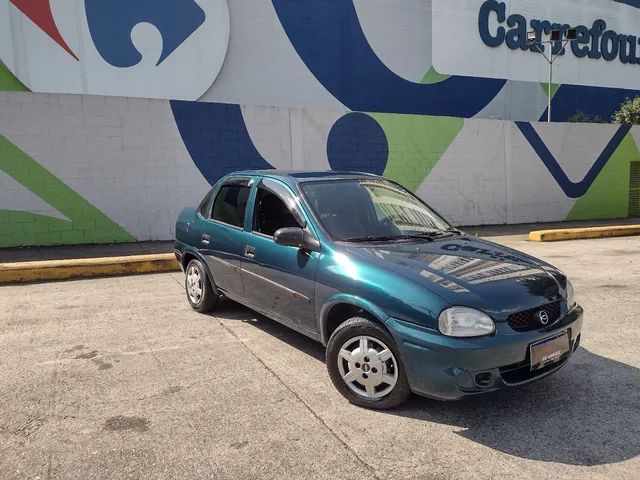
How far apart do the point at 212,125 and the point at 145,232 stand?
269 centimetres

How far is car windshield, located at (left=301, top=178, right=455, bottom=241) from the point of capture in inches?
155

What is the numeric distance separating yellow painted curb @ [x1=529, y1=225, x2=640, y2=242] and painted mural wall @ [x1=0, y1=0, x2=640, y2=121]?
9221 millimetres

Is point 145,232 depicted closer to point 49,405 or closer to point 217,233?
point 217,233

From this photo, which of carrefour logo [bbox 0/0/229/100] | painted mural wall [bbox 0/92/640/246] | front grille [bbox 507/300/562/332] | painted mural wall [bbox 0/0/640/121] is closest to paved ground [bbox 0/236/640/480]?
front grille [bbox 507/300/562/332]

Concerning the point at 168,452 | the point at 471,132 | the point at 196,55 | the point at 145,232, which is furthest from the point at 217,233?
the point at 196,55

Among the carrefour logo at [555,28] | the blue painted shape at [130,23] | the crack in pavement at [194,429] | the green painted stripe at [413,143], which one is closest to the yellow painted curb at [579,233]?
the green painted stripe at [413,143]

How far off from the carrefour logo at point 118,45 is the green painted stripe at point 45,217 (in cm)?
611

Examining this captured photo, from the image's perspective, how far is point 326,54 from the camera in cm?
1795

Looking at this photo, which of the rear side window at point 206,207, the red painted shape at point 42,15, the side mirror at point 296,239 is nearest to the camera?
the side mirror at point 296,239

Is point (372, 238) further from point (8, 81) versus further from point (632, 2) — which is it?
point (632, 2)

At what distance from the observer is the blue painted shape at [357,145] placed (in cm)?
1211

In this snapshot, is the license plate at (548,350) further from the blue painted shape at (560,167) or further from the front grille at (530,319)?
the blue painted shape at (560,167)

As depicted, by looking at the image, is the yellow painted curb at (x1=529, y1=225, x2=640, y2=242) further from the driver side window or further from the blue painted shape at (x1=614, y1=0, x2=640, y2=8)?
the blue painted shape at (x1=614, y1=0, x2=640, y2=8)

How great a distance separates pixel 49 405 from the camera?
3.36 meters
